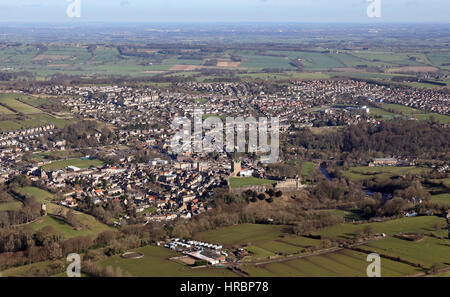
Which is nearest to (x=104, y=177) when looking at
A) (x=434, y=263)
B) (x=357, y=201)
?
(x=357, y=201)

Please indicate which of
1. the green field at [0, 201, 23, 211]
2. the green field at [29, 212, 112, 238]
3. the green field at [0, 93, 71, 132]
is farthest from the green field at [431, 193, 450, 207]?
the green field at [0, 93, 71, 132]

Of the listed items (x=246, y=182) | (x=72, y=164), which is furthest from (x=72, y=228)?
(x=72, y=164)

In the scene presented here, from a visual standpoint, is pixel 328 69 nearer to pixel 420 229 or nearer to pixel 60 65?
pixel 60 65

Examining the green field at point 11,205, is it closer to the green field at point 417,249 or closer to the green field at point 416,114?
the green field at point 417,249

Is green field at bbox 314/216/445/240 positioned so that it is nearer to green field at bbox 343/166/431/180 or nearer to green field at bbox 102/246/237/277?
green field at bbox 102/246/237/277

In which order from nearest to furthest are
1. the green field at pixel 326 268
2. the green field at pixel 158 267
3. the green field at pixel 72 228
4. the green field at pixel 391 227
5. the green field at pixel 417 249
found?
the green field at pixel 158 267 < the green field at pixel 326 268 < the green field at pixel 417 249 < the green field at pixel 391 227 < the green field at pixel 72 228

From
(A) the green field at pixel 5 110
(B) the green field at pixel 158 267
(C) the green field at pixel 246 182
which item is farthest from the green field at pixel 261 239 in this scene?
(A) the green field at pixel 5 110
